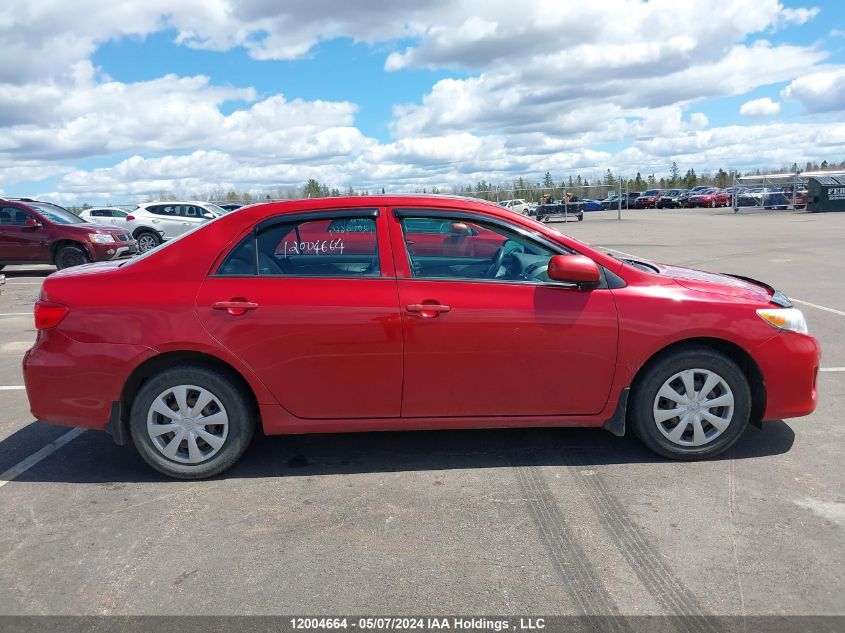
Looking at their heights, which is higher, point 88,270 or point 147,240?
point 88,270

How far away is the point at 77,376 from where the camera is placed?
4.03 m

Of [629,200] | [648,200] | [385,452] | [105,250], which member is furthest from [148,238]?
[629,200]

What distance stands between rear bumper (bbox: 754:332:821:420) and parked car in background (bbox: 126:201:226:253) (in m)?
20.1

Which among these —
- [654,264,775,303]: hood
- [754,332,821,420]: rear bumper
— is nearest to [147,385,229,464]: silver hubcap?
[654,264,775,303]: hood

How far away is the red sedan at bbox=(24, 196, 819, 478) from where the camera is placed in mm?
3953

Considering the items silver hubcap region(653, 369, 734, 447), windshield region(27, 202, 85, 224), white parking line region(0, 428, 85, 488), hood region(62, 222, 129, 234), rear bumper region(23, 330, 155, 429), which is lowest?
white parking line region(0, 428, 85, 488)

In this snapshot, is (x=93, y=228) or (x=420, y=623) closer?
(x=420, y=623)

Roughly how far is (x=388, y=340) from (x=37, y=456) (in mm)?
2621

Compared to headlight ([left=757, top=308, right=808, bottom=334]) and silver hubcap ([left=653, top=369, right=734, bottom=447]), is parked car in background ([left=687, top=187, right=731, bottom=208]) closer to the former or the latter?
headlight ([left=757, top=308, right=808, bottom=334])

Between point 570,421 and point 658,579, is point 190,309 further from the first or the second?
point 658,579

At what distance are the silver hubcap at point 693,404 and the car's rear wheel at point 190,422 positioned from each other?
2.52 m

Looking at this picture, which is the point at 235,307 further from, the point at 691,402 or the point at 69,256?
the point at 69,256

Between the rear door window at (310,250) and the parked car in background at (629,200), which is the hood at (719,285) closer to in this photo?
the rear door window at (310,250)

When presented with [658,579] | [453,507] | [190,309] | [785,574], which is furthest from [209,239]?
[785,574]
